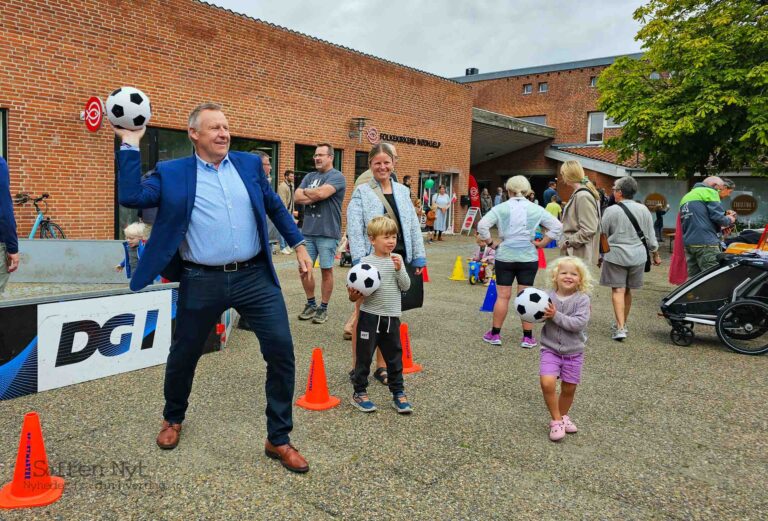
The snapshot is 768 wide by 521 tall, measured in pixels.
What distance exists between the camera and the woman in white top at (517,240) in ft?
19.7

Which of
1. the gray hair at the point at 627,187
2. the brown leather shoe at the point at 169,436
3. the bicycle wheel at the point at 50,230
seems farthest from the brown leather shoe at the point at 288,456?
the bicycle wheel at the point at 50,230

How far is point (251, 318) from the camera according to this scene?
132 inches

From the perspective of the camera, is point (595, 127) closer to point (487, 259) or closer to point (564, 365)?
point (487, 259)

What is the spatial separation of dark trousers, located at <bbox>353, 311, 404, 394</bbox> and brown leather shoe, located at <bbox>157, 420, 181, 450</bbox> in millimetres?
1255

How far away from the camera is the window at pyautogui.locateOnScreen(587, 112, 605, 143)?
2972cm

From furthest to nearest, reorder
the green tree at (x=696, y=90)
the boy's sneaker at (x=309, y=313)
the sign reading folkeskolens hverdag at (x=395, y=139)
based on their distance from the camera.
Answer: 1. the sign reading folkeskolens hverdag at (x=395, y=139)
2. the green tree at (x=696, y=90)
3. the boy's sneaker at (x=309, y=313)

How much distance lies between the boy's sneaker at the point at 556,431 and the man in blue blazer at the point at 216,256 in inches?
63.9

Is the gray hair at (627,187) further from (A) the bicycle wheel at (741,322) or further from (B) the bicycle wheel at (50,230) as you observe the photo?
(B) the bicycle wheel at (50,230)

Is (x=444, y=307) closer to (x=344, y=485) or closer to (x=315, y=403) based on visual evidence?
(x=315, y=403)

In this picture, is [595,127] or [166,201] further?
[595,127]

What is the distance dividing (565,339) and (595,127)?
2882 cm

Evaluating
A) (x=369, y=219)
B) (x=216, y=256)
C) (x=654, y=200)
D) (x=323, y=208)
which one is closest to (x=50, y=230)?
(x=323, y=208)

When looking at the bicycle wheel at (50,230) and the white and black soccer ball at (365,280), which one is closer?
the white and black soccer ball at (365,280)

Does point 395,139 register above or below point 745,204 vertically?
above
